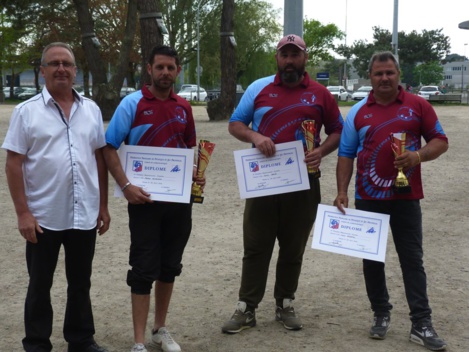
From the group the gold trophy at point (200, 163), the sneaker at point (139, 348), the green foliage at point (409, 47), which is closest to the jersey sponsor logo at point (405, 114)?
the gold trophy at point (200, 163)

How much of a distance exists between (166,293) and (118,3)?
49.2 meters

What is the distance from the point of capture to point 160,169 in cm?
484

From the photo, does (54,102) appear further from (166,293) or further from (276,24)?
(276,24)

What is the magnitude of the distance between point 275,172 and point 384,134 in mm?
802

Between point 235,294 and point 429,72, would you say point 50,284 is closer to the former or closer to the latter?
point 235,294

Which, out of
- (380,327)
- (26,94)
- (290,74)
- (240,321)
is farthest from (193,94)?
(380,327)

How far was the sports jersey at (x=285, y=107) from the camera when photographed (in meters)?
5.20

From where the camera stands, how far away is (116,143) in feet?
15.6

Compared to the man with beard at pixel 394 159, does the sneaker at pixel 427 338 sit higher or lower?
lower

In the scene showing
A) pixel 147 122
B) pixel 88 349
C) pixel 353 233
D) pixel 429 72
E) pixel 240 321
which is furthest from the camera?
pixel 429 72

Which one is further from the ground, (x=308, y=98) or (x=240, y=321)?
(x=308, y=98)

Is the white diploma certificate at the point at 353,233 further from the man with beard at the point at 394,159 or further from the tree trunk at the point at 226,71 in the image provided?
the tree trunk at the point at 226,71

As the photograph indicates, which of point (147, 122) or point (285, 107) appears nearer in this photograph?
point (147, 122)

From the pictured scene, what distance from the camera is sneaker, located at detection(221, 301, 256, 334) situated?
213 inches
